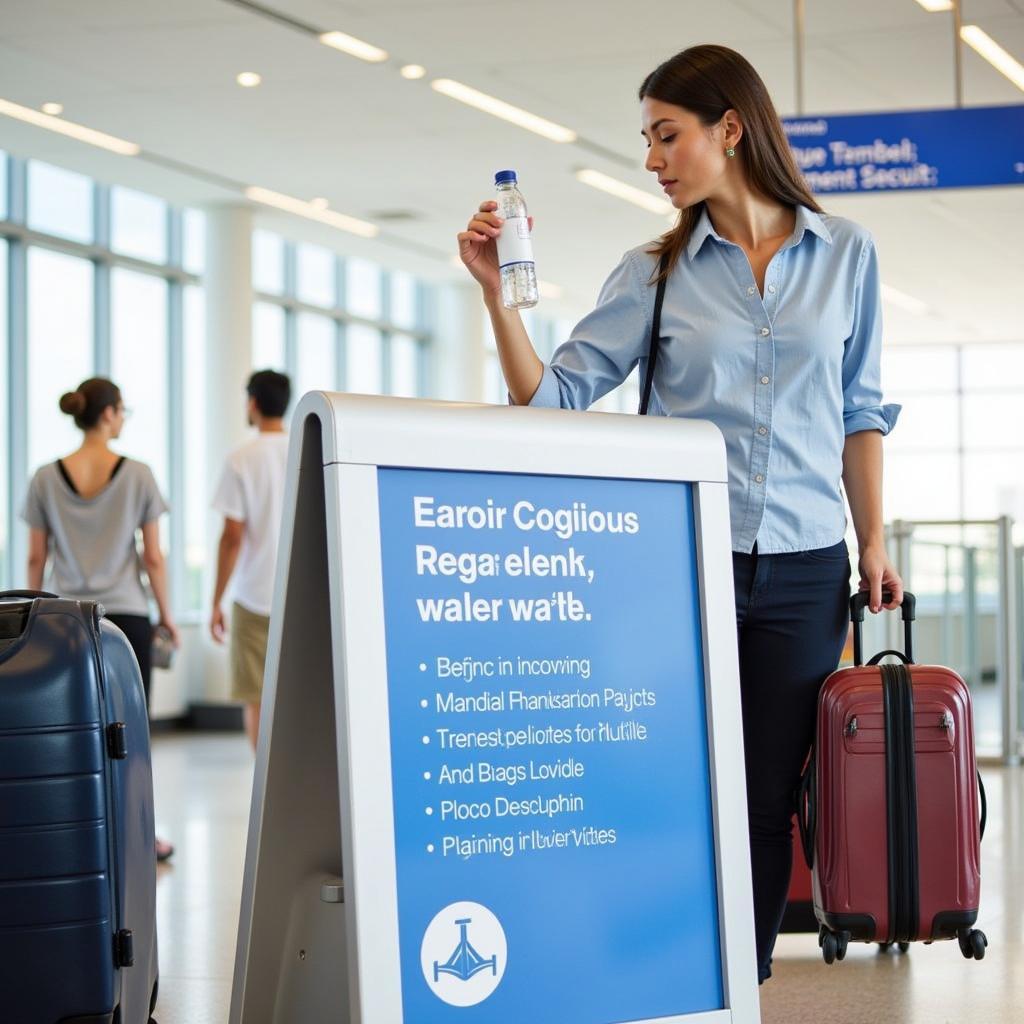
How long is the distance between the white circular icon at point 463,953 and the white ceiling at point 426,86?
594 centimetres

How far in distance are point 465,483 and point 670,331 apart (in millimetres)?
562

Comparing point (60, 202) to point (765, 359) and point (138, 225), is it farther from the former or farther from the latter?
point (765, 359)

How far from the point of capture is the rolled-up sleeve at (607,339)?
247 centimetres

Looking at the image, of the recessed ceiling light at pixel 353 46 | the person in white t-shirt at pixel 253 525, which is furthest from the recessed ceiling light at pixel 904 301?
the person in white t-shirt at pixel 253 525

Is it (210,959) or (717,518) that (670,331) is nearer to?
(717,518)

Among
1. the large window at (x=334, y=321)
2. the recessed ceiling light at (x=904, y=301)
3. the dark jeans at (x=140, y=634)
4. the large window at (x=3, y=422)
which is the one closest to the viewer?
the dark jeans at (x=140, y=634)

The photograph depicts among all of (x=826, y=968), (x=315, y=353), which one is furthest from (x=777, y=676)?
(x=315, y=353)

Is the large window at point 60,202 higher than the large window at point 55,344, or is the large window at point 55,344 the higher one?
the large window at point 60,202

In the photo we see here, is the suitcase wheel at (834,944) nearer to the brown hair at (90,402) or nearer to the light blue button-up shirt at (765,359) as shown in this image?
the light blue button-up shirt at (765,359)

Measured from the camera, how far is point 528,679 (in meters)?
2.03

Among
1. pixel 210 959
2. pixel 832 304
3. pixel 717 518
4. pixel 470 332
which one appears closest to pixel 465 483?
pixel 717 518

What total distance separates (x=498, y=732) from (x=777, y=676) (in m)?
0.59

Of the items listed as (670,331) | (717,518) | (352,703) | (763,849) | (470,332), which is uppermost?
(470,332)

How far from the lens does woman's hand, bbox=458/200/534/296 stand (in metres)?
2.31
